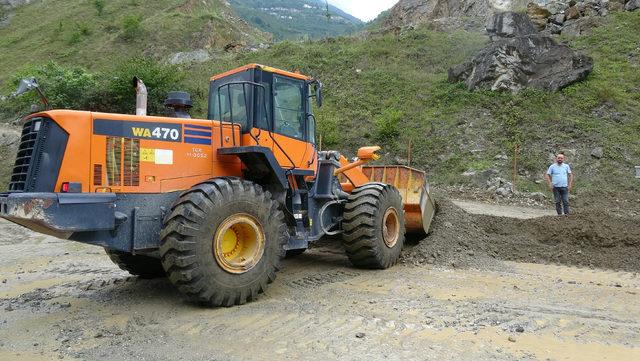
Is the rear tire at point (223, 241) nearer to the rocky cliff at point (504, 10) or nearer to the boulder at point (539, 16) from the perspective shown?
the rocky cliff at point (504, 10)

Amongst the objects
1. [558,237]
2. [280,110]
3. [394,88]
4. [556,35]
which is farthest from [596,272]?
[556,35]

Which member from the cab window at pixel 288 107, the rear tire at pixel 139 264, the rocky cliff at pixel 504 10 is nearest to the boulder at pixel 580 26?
the rocky cliff at pixel 504 10

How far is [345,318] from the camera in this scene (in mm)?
4781

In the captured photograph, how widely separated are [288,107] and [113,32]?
37712mm

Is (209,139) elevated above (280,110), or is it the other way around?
(280,110)

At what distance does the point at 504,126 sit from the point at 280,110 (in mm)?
14009

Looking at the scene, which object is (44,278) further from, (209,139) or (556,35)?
(556,35)

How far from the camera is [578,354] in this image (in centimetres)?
389

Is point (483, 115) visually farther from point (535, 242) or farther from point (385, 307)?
point (385, 307)

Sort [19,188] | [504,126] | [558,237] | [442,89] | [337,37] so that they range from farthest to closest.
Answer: [337,37] → [442,89] → [504,126] → [558,237] → [19,188]

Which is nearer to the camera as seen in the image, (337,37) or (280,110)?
(280,110)

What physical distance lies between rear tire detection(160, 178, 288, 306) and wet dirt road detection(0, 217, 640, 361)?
26cm

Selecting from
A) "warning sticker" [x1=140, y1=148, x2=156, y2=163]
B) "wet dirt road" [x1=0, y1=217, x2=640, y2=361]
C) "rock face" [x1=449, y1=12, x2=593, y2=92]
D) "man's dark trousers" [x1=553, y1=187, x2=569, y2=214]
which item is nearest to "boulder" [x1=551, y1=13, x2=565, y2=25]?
"rock face" [x1=449, y1=12, x2=593, y2=92]

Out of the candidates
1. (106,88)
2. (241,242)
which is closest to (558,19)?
(106,88)
